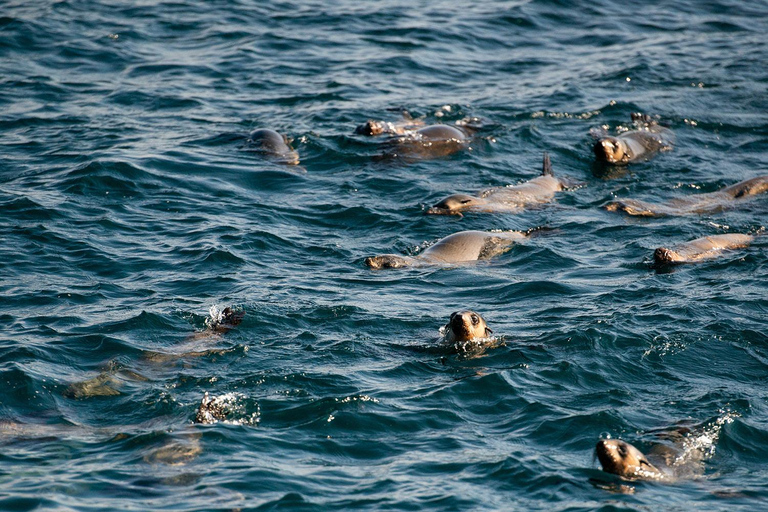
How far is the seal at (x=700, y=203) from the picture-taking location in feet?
45.8

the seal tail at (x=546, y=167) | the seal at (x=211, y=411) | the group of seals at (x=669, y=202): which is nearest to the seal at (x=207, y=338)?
the seal at (x=211, y=411)

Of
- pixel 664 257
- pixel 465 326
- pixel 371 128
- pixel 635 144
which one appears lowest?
pixel 664 257

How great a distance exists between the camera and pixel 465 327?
9.72 m

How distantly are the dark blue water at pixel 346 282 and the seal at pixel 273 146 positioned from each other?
344 mm

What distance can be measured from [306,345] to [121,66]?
11.7 m

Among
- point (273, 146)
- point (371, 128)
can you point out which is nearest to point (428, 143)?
point (371, 128)

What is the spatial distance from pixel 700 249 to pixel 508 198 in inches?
115

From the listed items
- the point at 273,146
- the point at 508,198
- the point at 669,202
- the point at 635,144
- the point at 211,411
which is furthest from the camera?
the point at 635,144

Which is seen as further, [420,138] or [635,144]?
[635,144]

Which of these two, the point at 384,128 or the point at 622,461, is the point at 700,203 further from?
the point at 622,461

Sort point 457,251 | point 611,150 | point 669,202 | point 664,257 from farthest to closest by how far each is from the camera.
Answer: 1. point 611,150
2. point 669,202
3. point 457,251
4. point 664,257

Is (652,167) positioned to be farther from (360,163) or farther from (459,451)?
(459,451)

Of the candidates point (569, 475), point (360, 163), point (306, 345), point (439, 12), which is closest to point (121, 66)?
point (360, 163)

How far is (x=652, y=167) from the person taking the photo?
52.0ft
